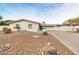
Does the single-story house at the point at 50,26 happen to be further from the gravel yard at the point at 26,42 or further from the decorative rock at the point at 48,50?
the decorative rock at the point at 48,50

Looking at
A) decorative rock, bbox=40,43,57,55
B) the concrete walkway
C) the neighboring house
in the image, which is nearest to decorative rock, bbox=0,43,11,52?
the neighboring house

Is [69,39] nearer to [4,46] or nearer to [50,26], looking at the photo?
[50,26]

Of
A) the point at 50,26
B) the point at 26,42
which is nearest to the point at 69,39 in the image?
the point at 50,26

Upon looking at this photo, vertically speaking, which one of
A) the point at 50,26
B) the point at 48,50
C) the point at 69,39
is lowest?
the point at 48,50

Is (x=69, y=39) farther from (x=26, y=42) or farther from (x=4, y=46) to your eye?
(x=4, y=46)

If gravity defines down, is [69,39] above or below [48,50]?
above

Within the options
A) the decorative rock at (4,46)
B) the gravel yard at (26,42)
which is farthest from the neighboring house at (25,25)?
the decorative rock at (4,46)

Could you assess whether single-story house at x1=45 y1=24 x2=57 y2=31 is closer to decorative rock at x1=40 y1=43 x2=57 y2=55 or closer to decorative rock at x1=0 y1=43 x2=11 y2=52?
decorative rock at x1=40 y1=43 x2=57 y2=55
